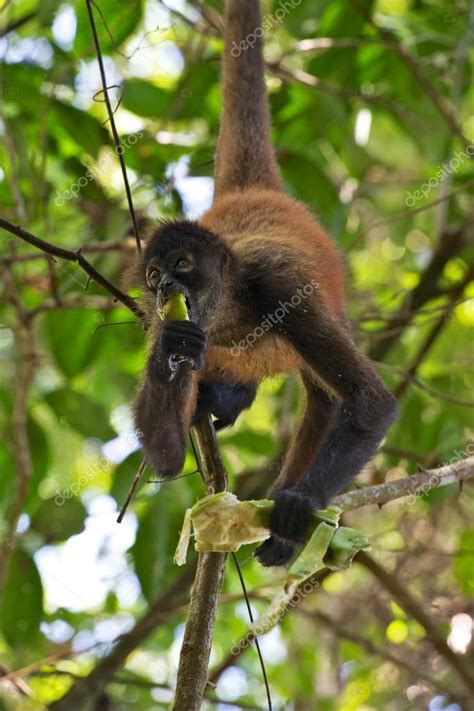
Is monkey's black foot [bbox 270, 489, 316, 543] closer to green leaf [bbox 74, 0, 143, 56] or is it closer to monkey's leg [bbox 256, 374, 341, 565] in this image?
monkey's leg [bbox 256, 374, 341, 565]

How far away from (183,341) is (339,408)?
101cm

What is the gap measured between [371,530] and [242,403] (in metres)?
3.86

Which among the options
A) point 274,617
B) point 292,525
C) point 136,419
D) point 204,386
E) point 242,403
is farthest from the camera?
point 242,403

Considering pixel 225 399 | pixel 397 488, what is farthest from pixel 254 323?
pixel 397 488

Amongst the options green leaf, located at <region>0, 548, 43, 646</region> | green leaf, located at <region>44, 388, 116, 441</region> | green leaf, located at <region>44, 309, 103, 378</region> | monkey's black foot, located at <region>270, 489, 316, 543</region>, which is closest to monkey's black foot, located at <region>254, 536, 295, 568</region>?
monkey's black foot, located at <region>270, 489, 316, 543</region>

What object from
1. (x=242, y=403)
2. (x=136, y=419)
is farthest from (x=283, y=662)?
(x=136, y=419)

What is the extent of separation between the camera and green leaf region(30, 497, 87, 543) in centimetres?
610

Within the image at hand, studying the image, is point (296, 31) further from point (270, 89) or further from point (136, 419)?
point (136, 419)

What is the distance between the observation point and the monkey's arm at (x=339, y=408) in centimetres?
474

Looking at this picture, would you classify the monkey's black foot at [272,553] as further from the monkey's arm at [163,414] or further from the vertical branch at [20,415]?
the vertical branch at [20,415]

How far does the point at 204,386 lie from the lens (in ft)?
19.0

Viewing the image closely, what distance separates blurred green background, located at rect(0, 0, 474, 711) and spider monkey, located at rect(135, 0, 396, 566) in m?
0.39

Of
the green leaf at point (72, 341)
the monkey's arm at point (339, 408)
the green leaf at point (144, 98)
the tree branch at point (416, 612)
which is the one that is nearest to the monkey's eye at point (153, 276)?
the monkey's arm at point (339, 408)

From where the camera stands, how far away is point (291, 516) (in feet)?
13.5
